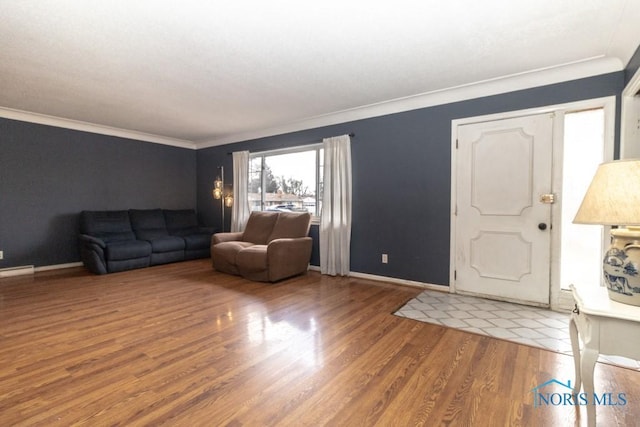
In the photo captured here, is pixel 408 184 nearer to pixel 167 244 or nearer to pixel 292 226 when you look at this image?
pixel 292 226

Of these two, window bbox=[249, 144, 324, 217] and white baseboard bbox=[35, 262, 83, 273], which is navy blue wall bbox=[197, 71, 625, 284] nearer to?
window bbox=[249, 144, 324, 217]

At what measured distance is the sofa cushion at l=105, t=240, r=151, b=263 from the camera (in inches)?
176

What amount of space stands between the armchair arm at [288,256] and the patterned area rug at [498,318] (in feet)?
5.58

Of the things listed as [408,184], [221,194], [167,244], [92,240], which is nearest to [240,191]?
[221,194]

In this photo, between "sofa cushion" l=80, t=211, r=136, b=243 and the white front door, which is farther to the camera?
"sofa cushion" l=80, t=211, r=136, b=243

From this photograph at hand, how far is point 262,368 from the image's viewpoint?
194cm

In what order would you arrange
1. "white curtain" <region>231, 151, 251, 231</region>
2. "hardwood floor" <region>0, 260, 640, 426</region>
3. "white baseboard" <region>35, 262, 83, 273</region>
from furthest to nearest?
"white curtain" <region>231, 151, 251, 231</region> < "white baseboard" <region>35, 262, 83, 273</region> < "hardwood floor" <region>0, 260, 640, 426</region>

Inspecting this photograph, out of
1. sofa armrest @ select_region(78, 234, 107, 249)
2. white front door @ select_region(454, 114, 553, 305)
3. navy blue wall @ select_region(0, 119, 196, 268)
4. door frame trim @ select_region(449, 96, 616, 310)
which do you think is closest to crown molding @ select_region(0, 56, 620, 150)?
navy blue wall @ select_region(0, 119, 196, 268)

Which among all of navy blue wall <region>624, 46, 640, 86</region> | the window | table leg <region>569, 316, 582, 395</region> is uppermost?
navy blue wall <region>624, 46, 640, 86</region>

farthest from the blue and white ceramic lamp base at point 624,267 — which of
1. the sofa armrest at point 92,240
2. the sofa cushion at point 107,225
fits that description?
the sofa cushion at point 107,225

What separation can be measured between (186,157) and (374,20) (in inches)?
216

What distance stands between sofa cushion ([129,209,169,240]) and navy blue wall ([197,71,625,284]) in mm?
3623

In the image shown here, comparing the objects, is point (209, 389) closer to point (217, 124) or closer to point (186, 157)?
point (217, 124)

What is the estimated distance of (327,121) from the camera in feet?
15.1
